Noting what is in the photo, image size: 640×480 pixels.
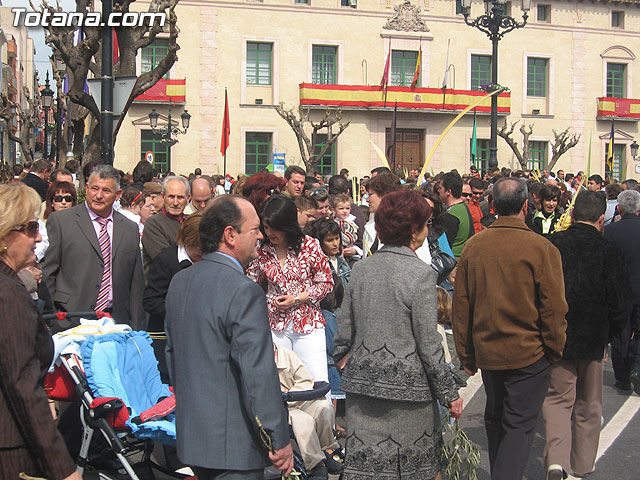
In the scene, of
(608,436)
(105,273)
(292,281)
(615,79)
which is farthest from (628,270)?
(615,79)

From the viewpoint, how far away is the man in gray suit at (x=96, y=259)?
231 inches

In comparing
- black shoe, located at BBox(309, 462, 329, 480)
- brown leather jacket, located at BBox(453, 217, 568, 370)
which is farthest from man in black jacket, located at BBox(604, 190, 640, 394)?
black shoe, located at BBox(309, 462, 329, 480)

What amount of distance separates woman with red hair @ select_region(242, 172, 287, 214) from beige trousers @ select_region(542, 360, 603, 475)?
9.09 feet

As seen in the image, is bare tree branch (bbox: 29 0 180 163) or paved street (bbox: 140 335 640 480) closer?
paved street (bbox: 140 335 640 480)

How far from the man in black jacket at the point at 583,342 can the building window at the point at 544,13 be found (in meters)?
38.5

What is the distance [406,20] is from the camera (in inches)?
1502

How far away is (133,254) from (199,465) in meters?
3.19

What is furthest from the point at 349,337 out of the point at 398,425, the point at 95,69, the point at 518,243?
the point at 95,69

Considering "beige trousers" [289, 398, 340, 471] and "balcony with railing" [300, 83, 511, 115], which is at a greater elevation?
"balcony with railing" [300, 83, 511, 115]

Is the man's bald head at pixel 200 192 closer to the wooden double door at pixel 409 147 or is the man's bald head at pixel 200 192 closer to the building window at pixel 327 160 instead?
the building window at pixel 327 160

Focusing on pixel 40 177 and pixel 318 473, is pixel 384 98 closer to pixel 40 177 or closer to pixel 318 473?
pixel 40 177

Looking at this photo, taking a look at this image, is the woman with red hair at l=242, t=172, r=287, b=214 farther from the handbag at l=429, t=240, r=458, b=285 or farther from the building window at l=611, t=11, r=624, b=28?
the building window at l=611, t=11, r=624, b=28

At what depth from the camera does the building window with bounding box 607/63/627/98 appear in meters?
42.0

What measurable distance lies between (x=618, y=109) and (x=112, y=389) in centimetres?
4166
